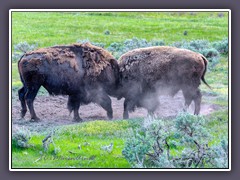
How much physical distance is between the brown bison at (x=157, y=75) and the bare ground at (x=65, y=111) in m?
0.11

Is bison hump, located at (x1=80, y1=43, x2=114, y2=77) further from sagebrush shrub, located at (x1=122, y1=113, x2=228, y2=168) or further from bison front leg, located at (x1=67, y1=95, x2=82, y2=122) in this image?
sagebrush shrub, located at (x1=122, y1=113, x2=228, y2=168)

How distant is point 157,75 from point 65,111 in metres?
1.56

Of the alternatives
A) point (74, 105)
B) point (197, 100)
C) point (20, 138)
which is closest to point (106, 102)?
point (74, 105)

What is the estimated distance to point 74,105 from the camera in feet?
46.2

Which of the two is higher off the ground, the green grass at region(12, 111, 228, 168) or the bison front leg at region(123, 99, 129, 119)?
the bison front leg at region(123, 99, 129, 119)

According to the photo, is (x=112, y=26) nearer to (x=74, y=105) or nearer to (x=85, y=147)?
(x=74, y=105)

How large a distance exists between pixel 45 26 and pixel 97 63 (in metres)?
1.20

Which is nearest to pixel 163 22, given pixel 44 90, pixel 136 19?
pixel 136 19

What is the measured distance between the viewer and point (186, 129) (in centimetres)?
1306

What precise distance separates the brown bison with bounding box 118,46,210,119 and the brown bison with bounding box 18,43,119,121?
24 centimetres

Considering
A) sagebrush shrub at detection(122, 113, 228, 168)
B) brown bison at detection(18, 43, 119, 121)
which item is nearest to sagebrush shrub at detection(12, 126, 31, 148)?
brown bison at detection(18, 43, 119, 121)

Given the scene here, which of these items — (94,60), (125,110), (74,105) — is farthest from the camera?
(94,60)

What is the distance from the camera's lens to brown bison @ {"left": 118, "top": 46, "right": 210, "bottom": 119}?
13.9 meters
